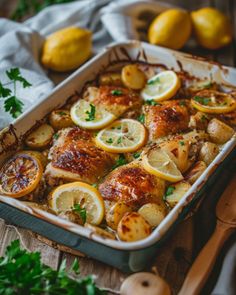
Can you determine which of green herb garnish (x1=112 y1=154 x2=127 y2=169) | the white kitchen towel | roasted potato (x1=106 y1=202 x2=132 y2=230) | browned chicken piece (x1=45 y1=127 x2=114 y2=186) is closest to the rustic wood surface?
roasted potato (x1=106 y1=202 x2=132 y2=230)

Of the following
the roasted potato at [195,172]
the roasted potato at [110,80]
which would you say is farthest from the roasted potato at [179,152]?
the roasted potato at [110,80]

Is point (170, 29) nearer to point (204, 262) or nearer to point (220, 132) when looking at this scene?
point (220, 132)

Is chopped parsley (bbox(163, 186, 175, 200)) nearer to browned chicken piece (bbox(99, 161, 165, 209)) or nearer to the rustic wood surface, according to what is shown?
browned chicken piece (bbox(99, 161, 165, 209))

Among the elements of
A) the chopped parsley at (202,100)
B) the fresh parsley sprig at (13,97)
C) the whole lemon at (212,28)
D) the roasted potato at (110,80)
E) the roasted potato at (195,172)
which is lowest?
the whole lemon at (212,28)

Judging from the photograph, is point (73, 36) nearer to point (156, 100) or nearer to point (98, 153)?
point (156, 100)

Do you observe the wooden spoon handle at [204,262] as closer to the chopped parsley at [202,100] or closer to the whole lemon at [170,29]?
the chopped parsley at [202,100]

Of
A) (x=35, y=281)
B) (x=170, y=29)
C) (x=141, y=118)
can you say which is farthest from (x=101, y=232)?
(x=170, y=29)

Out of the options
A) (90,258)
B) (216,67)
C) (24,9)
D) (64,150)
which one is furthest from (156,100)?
(24,9)
